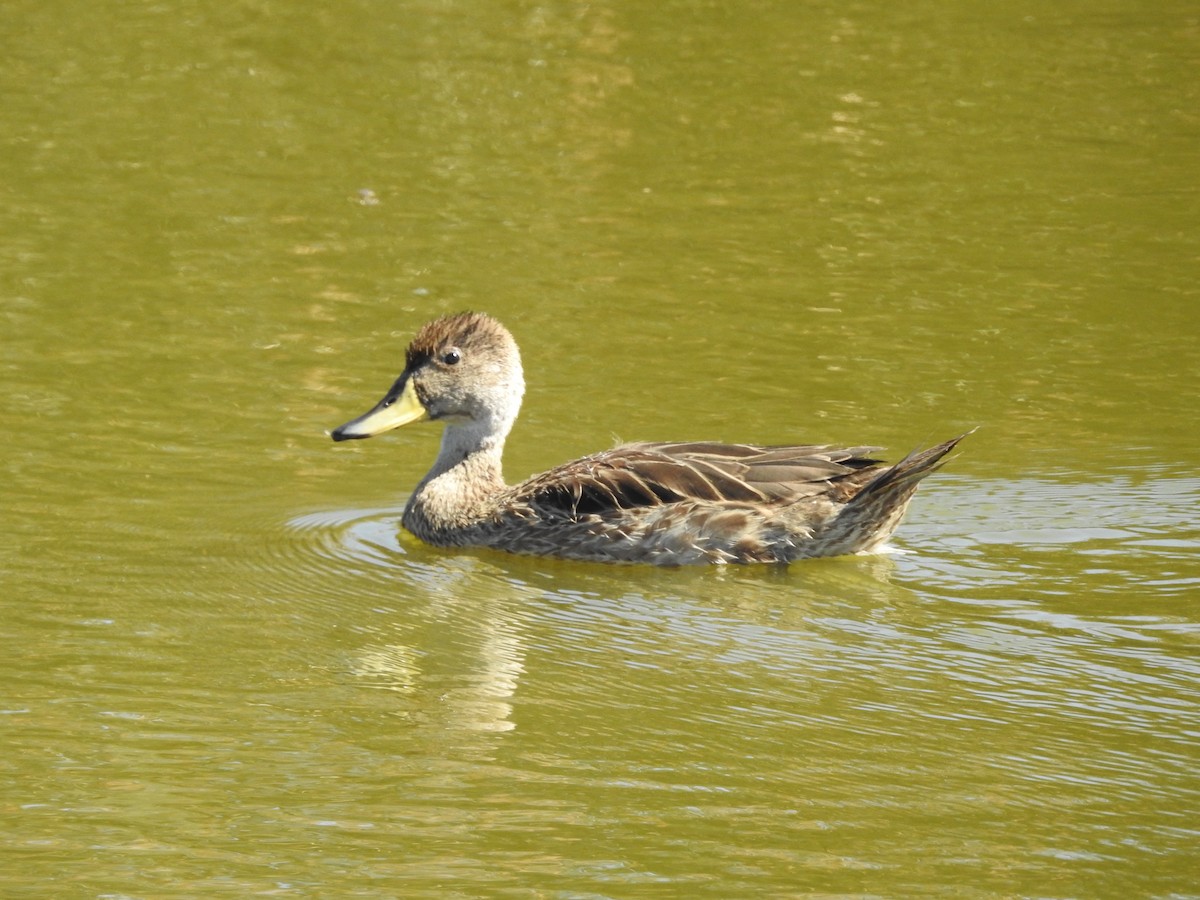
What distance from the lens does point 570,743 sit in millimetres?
6812

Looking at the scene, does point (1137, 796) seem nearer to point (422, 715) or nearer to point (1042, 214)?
point (422, 715)

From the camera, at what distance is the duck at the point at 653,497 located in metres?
9.13

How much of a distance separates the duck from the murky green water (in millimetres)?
197

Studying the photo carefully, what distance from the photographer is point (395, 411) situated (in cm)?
→ 998

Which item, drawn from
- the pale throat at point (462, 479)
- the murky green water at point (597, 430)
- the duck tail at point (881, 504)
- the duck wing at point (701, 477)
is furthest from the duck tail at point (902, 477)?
the pale throat at point (462, 479)

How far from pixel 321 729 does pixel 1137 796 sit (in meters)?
2.70

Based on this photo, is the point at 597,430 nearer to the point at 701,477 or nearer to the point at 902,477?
the point at 701,477

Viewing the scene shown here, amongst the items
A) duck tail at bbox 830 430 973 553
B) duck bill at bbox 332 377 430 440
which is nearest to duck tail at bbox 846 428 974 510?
duck tail at bbox 830 430 973 553

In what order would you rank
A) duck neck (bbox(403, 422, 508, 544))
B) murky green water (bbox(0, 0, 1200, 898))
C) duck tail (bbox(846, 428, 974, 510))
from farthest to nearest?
duck neck (bbox(403, 422, 508, 544)) → duck tail (bbox(846, 428, 974, 510)) → murky green water (bbox(0, 0, 1200, 898))

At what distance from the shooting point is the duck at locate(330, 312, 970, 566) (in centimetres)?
913

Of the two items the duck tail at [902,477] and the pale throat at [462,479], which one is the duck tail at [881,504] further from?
the pale throat at [462,479]

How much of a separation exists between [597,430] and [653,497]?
1768 millimetres

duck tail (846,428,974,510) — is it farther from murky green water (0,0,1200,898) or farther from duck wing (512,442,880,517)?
murky green water (0,0,1200,898)

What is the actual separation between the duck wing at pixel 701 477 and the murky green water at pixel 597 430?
1.27 ft
